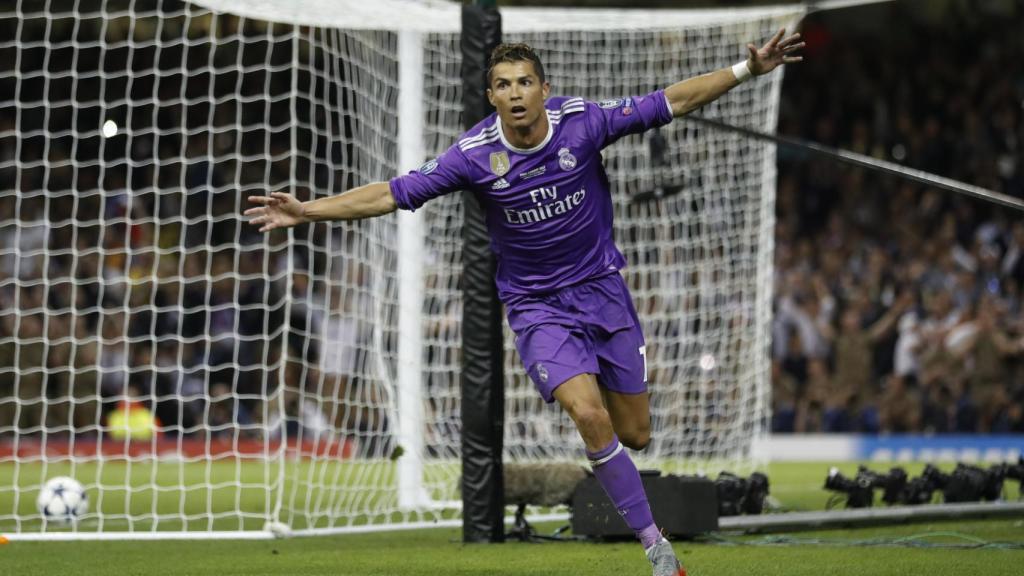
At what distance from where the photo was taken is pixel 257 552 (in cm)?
827

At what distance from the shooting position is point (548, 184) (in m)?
6.47

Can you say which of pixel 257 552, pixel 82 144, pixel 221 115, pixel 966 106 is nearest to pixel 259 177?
pixel 221 115

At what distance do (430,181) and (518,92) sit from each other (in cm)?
55

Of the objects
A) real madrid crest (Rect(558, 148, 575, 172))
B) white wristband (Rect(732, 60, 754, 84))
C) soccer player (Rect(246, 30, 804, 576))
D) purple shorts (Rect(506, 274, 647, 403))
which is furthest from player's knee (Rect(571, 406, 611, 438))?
white wristband (Rect(732, 60, 754, 84))

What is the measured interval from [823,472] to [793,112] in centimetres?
994

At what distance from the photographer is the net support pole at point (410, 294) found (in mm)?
10930

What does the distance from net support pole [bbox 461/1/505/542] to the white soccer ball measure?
309cm

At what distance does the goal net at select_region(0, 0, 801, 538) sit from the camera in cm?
Result: 1057

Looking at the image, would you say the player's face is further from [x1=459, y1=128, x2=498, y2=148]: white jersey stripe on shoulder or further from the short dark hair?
[x1=459, y1=128, x2=498, y2=148]: white jersey stripe on shoulder

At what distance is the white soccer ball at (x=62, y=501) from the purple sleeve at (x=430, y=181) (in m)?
4.64

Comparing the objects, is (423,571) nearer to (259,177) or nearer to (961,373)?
(961,373)

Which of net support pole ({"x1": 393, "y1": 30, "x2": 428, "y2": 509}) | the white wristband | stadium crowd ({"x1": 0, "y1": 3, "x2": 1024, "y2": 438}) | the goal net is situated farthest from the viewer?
stadium crowd ({"x1": 0, "y1": 3, "x2": 1024, "y2": 438})

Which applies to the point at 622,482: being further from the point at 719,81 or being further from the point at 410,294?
the point at 410,294

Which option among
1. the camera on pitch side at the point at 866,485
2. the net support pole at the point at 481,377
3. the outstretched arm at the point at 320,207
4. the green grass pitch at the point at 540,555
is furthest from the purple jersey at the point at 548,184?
the camera on pitch side at the point at 866,485
